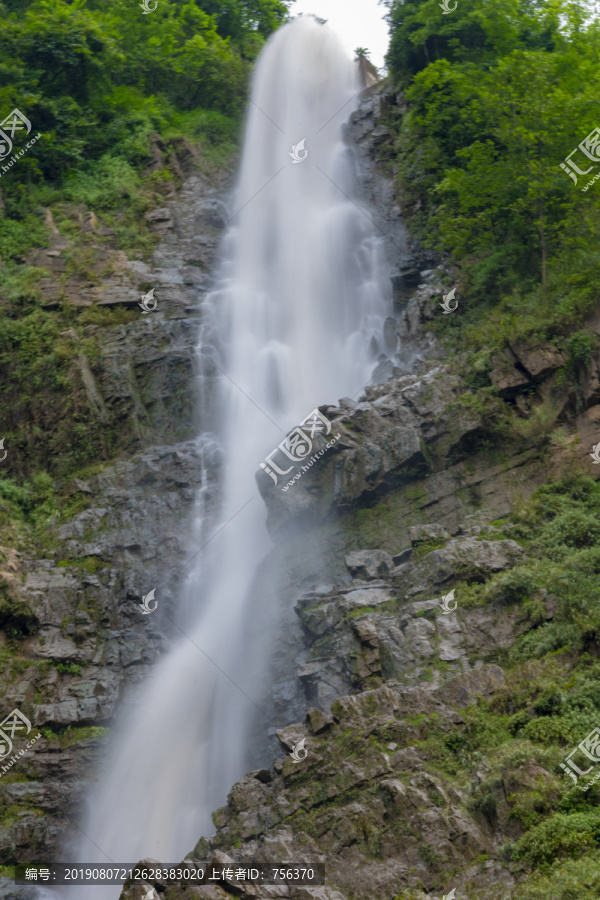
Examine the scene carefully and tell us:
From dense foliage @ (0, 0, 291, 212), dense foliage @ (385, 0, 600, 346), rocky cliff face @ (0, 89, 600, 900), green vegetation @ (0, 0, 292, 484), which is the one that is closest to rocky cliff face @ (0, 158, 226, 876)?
rocky cliff face @ (0, 89, 600, 900)

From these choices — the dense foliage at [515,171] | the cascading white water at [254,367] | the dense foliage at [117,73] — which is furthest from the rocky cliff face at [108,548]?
the dense foliage at [515,171]

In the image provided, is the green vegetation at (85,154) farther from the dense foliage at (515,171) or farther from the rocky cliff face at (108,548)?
the dense foliage at (515,171)

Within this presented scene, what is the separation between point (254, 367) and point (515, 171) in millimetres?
8508

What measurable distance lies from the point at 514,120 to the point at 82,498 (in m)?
13.9

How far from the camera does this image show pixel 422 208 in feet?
78.8

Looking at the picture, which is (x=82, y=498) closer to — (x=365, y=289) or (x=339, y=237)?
(x=365, y=289)

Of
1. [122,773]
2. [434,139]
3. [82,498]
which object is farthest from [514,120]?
[122,773]

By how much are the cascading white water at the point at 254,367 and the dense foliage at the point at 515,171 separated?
3146 millimetres

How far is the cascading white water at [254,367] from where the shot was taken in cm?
1409

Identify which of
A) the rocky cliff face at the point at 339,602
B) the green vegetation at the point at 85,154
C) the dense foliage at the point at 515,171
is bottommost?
the rocky cliff face at the point at 339,602

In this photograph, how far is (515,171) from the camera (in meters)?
18.4

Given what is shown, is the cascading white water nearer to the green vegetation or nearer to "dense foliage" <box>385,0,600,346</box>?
the green vegetation

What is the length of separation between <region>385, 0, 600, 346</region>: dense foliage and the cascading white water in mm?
3146

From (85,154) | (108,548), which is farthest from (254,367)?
(85,154)
